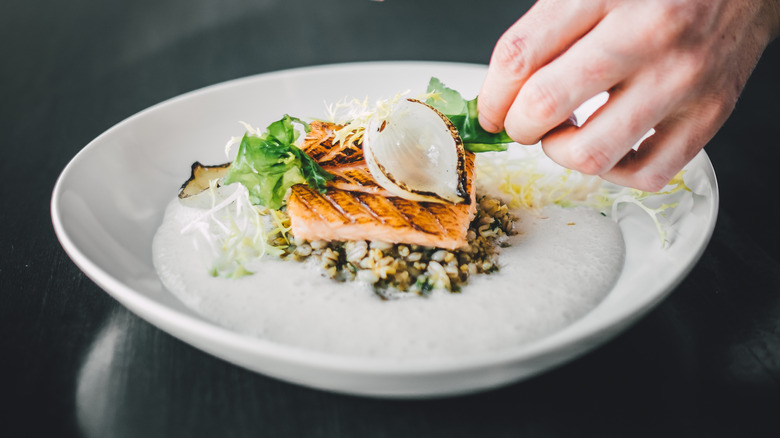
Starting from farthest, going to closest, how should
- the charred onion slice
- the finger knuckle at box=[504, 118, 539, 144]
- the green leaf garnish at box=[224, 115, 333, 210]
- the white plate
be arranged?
the charred onion slice → the green leaf garnish at box=[224, 115, 333, 210] → the finger knuckle at box=[504, 118, 539, 144] → the white plate

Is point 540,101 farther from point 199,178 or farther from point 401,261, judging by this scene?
point 199,178

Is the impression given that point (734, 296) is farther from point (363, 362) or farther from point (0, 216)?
point (0, 216)

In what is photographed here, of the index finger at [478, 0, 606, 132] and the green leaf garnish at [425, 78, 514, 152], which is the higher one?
the index finger at [478, 0, 606, 132]

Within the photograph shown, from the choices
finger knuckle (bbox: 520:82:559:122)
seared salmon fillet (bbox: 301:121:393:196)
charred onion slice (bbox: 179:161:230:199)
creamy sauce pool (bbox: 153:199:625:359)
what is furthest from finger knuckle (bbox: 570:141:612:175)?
charred onion slice (bbox: 179:161:230:199)

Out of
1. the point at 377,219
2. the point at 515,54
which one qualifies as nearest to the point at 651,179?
the point at 515,54

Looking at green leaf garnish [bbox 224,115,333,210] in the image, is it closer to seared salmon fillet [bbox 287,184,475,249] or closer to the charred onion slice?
seared salmon fillet [bbox 287,184,475,249]

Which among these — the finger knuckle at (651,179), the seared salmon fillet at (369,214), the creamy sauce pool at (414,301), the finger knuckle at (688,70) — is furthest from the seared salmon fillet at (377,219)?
the finger knuckle at (688,70)
